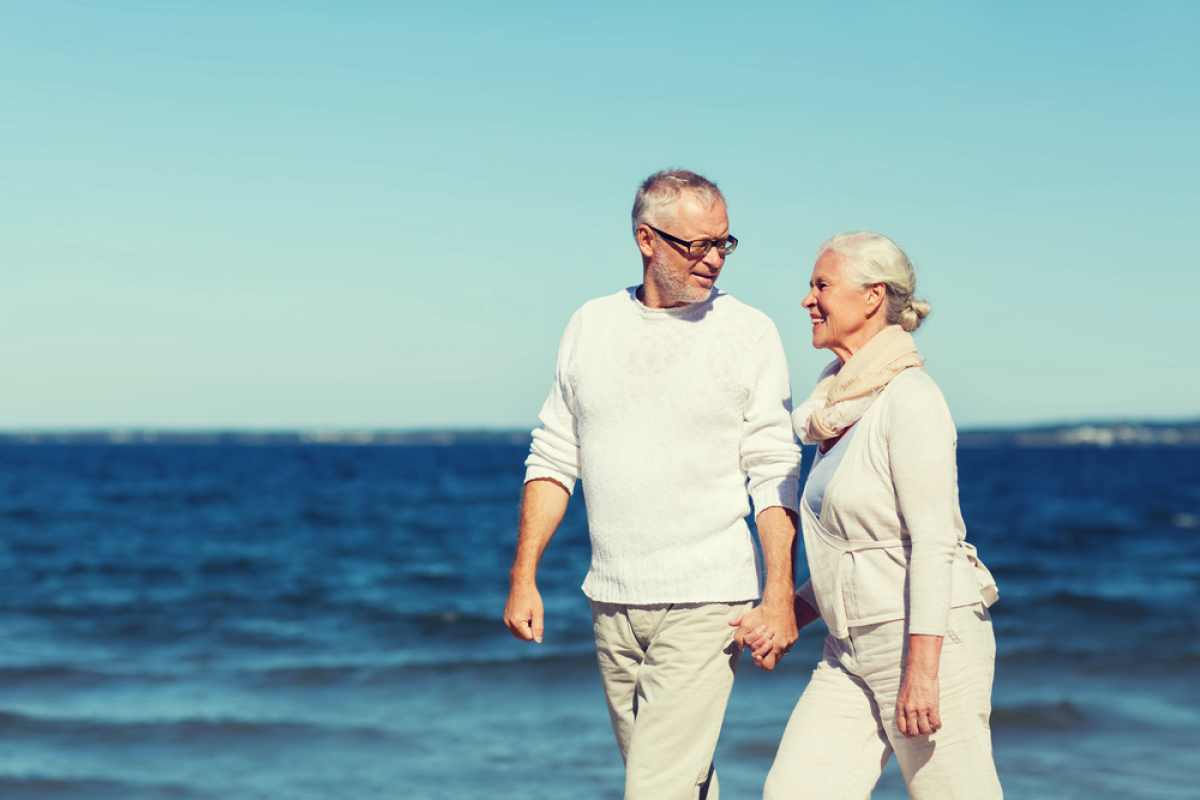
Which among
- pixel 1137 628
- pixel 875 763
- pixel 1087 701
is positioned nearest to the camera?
pixel 875 763

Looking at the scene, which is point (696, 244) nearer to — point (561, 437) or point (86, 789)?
point (561, 437)

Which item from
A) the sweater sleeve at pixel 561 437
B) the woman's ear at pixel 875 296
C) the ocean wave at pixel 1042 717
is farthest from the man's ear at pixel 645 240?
the ocean wave at pixel 1042 717

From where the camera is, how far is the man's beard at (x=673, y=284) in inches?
110

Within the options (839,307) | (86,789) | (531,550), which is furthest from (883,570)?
(86,789)

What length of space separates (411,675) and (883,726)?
7411mm

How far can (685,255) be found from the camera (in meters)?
2.77

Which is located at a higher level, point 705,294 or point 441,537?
point 705,294

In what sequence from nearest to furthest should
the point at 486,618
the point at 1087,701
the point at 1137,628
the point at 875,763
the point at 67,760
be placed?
the point at 875,763 → the point at 67,760 → the point at 1087,701 → the point at 1137,628 → the point at 486,618

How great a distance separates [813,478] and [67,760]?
5.78 m

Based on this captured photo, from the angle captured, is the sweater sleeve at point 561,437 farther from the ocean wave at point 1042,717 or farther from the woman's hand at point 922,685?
the ocean wave at point 1042,717

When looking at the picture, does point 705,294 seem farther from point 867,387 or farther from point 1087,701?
point 1087,701

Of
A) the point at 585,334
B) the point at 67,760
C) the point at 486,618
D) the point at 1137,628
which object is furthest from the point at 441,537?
the point at 585,334

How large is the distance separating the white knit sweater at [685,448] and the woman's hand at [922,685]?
1.70 ft

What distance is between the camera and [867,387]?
8.23 feet
